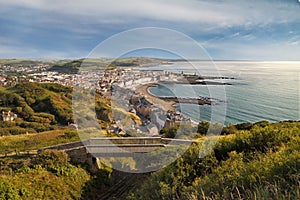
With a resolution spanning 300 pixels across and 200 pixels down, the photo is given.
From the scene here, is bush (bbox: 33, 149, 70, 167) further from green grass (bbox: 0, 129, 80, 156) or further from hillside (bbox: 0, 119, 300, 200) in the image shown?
green grass (bbox: 0, 129, 80, 156)

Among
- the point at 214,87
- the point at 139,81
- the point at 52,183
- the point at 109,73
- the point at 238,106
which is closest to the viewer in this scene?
the point at 52,183

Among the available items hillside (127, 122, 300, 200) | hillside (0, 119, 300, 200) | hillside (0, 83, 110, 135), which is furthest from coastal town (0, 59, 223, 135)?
hillside (127, 122, 300, 200)

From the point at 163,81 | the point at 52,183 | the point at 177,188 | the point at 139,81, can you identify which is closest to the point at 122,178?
the point at 52,183

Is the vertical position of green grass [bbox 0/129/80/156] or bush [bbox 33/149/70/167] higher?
bush [bbox 33/149/70/167]

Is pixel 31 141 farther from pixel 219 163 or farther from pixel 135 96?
pixel 219 163

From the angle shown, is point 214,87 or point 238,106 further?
point 214,87

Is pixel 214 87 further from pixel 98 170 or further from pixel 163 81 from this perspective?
pixel 98 170

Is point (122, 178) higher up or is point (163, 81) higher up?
point (163, 81)

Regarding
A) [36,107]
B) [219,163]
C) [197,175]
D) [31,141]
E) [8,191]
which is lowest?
[31,141]

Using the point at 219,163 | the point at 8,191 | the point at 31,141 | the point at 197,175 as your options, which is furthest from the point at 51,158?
the point at 31,141

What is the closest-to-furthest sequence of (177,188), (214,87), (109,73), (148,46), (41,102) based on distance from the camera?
(177,188) → (148,46) → (109,73) → (41,102) → (214,87)

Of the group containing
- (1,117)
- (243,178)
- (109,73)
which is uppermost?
(109,73)
